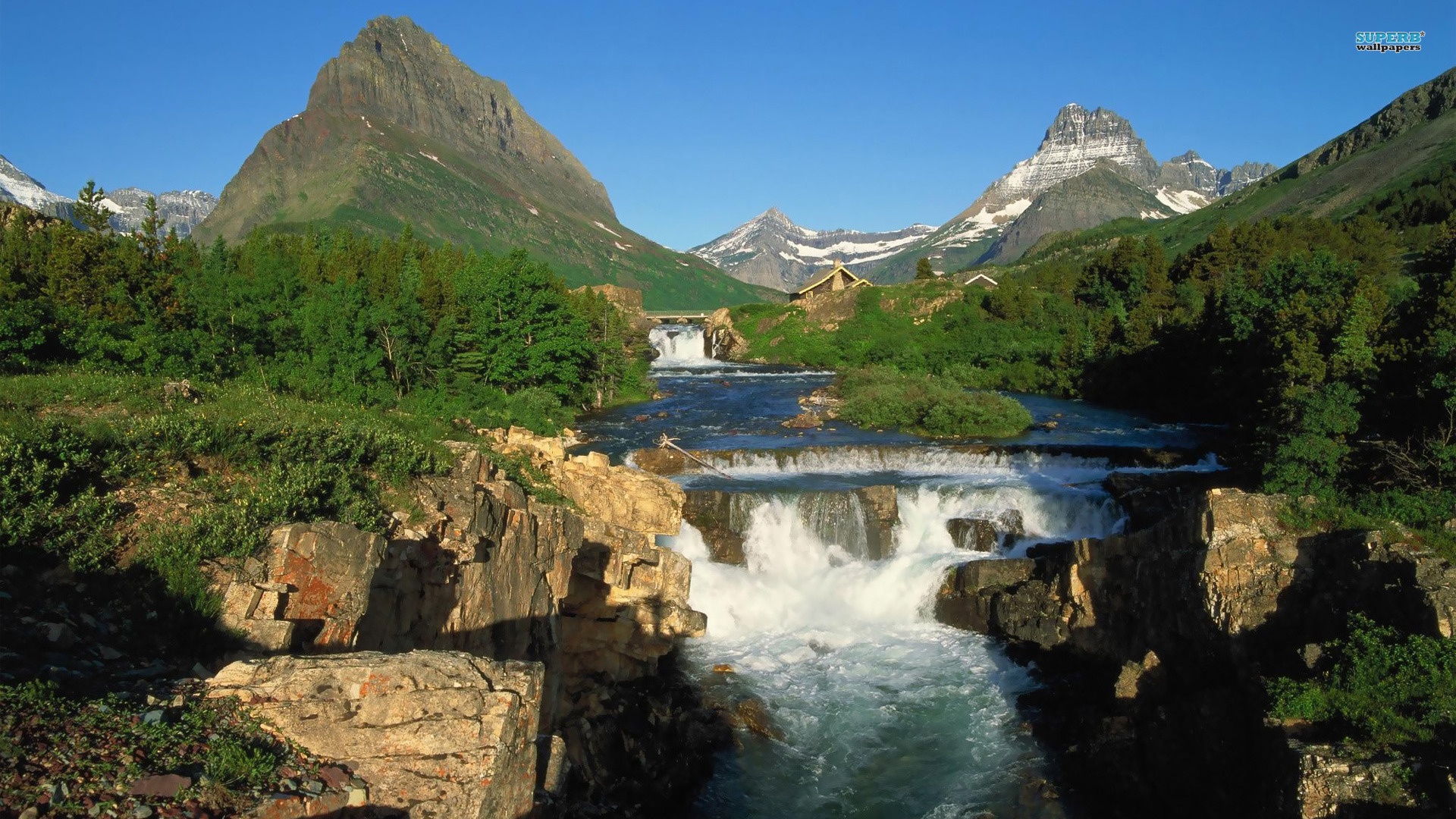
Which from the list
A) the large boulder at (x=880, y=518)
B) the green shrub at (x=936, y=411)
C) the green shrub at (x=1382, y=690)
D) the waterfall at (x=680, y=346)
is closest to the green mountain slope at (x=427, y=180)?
the waterfall at (x=680, y=346)

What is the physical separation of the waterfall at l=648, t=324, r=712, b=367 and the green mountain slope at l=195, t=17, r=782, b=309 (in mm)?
46260

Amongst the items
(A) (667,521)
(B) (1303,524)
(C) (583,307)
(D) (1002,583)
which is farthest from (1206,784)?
(C) (583,307)

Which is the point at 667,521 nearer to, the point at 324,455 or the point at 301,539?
the point at 324,455

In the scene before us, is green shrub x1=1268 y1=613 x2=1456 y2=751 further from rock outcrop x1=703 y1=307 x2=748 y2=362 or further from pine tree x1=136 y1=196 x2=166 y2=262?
rock outcrop x1=703 y1=307 x2=748 y2=362

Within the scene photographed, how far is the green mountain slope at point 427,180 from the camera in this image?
11644 centimetres

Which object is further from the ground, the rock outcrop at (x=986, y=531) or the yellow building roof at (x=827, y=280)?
the yellow building roof at (x=827, y=280)

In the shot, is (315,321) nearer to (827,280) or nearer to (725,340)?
(725,340)

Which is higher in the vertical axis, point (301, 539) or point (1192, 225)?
point (1192, 225)

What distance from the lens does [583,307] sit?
42.6m

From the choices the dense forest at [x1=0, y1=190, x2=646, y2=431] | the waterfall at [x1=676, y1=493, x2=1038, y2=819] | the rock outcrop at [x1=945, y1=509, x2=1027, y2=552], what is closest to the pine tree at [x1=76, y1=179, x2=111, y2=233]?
the dense forest at [x1=0, y1=190, x2=646, y2=431]

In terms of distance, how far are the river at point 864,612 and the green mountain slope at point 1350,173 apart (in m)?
67.1

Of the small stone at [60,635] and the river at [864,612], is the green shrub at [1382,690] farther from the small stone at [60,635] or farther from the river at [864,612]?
the small stone at [60,635]

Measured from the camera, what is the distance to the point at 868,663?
16.5 metres

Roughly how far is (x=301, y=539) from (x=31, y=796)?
11.3ft
